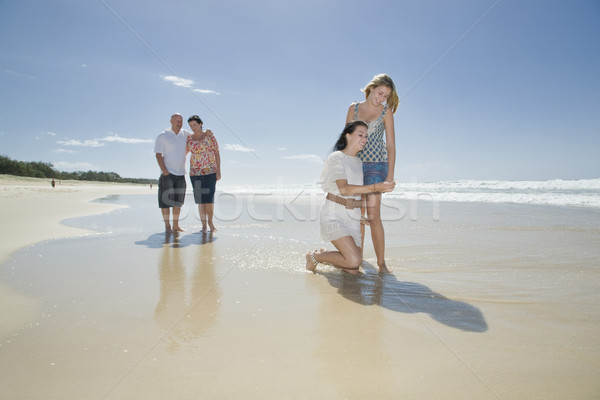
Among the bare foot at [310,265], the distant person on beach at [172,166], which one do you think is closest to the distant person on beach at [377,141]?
the bare foot at [310,265]

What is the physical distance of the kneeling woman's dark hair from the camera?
10.0ft

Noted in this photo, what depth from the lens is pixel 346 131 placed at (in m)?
3.12

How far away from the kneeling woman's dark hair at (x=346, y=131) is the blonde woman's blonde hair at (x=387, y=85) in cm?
50

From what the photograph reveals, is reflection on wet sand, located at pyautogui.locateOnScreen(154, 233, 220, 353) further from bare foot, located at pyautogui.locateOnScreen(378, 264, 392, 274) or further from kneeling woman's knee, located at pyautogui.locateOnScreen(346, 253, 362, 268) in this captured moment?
bare foot, located at pyautogui.locateOnScreen(378, 264, 392, 274)

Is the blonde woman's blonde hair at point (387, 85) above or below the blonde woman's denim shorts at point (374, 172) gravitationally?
above

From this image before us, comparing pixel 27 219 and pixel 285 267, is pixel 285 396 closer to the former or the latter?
pixel 285 267

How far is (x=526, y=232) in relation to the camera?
5.29 metres

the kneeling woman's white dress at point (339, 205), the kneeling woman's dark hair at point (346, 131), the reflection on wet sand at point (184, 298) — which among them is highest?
the kneeling woman's dark hair at point (346, 131)

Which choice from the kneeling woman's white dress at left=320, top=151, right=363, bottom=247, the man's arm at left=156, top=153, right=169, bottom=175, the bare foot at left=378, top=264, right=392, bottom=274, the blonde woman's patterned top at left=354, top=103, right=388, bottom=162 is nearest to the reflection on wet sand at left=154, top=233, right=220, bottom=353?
the kneeling woman's white dress at left=320, top=151, right=363, bottom=247

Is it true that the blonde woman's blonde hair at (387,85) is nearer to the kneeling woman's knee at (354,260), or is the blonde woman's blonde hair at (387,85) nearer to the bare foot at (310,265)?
the kneeling woman's knee at (354,260)

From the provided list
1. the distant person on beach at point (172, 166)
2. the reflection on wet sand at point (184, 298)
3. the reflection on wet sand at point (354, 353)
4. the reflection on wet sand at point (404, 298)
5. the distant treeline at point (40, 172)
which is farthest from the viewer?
the distant treeline at point (40, 172)

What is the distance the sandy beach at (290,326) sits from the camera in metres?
1.32

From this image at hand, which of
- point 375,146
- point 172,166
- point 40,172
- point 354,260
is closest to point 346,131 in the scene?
point 375,146

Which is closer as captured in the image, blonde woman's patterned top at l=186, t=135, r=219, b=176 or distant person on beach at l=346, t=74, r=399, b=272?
distant person on beach at l=346, t=74, r=399, b=272
